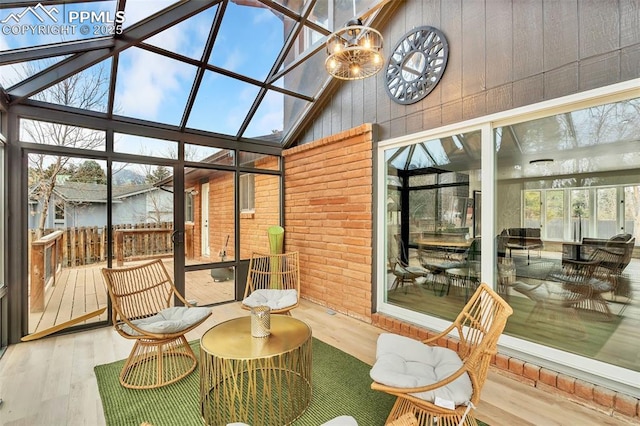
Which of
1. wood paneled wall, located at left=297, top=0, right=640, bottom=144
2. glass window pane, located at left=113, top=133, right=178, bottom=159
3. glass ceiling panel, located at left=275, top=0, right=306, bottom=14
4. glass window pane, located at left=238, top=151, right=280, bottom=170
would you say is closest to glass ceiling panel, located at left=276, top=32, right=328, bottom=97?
glass ceiling panel, located at left=275, top=0, right=306, bottom=14

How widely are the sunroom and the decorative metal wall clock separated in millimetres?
22

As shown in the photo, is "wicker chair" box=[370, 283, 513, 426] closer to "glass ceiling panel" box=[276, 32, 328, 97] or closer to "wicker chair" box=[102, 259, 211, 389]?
"wicker chair" box=[102, 259, 211, 389]

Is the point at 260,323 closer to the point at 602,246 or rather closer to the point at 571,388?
the point at 571,388

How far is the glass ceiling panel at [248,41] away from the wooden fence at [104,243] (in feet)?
7.44

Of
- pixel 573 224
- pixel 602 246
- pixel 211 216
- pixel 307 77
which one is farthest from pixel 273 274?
pixel 602 246

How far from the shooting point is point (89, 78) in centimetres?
317

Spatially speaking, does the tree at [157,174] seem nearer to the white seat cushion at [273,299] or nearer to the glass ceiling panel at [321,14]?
the white seat cushion at [273,299]

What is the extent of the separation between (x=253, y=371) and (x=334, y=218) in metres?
2.43

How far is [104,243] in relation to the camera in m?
3.53

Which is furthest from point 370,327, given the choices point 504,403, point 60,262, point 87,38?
point 87,38

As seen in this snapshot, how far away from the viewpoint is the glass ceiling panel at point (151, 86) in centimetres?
318

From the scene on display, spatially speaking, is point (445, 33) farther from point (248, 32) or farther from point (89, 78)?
point (89, 78)

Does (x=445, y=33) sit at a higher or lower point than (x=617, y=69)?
higher

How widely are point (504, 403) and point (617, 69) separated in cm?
249
